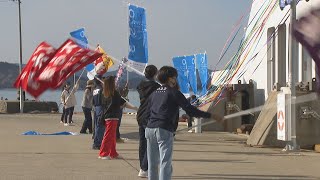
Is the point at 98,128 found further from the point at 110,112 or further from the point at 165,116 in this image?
the point at 165,116

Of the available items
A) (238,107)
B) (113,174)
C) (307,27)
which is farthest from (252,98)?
(307,27)

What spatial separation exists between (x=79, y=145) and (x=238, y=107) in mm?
6197

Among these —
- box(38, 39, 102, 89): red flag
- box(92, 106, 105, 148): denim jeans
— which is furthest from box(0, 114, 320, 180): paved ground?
box(38, 39, 102, 89): red flag

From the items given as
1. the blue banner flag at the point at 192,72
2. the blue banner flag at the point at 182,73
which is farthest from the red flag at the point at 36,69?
→ the blue banner flag at the point at 182,73

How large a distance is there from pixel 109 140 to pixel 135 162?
67 cm

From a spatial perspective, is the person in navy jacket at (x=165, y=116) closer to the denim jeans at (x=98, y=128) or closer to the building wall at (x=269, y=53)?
the denim jeans at (x=98, y=128)

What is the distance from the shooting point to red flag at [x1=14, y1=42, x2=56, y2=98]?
937 centimetres

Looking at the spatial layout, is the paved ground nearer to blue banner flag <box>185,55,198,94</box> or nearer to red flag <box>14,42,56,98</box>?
red flag <box>14,42,56,98</box>

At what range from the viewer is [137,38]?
71.1ft

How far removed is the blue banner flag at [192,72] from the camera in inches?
981

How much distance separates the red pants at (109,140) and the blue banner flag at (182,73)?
1409cm

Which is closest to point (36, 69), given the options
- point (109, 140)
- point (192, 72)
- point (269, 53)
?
point (109, 140)

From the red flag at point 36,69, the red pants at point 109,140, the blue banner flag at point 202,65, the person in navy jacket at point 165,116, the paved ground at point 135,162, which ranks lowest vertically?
the paved ground at point 135,162

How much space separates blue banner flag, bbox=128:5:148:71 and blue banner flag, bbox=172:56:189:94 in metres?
4.12
